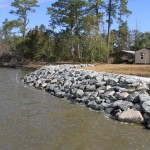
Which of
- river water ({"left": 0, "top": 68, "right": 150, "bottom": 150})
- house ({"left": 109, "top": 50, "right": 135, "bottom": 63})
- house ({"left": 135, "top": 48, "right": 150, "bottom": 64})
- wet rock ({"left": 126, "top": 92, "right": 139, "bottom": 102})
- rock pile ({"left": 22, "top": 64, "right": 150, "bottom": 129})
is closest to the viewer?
river water ({"left": 0, "top": 68, "right": 150, "bottom": 150})

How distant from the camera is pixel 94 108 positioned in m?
13.9

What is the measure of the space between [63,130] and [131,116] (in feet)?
8.56

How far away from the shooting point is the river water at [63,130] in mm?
9047

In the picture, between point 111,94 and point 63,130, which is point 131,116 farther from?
point 111,94

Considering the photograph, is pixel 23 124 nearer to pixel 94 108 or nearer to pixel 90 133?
pixel 90 133

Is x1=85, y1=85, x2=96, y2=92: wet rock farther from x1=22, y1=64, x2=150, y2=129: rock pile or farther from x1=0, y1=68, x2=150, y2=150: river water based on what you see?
x1=0, y1=68, x2=150, y2=150: river water

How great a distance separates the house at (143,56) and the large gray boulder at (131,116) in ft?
98.9

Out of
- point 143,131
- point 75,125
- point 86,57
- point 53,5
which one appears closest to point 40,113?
point 75,125

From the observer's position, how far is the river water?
9.05 m

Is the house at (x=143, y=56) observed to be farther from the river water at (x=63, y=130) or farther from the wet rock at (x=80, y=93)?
the river water at (x=63, y=130)

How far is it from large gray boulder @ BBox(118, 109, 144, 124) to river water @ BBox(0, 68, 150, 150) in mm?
318

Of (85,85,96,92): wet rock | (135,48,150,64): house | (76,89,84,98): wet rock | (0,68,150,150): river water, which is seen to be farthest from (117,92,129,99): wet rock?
(135,48,150,64): house

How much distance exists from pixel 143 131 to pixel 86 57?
37.3 meters

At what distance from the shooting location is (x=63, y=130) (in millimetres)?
10445
